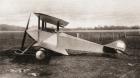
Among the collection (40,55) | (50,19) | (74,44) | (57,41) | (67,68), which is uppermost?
(50,19)

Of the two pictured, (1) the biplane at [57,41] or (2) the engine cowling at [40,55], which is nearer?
(2) the engine cowling at [40,55]

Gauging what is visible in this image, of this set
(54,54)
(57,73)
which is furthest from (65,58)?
(57,73)

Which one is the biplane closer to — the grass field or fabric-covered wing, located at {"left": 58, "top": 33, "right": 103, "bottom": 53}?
fabric-covered wing, located at {"left": 58, "top": 33, "right": 103, "bottom": 53}

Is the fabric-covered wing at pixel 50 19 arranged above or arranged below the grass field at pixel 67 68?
above

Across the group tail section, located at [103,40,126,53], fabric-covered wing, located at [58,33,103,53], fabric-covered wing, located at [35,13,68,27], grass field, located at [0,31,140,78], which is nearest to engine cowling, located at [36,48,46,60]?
grass field, located at [0,31,140,78]

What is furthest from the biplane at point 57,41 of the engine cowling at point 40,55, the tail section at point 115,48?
the engine cowling at point 40,55

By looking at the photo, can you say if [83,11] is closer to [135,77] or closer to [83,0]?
[83,0]


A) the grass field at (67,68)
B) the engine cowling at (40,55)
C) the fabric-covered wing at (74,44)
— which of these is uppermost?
the fabric-covered wing at (74,44)

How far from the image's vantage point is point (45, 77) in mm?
5562

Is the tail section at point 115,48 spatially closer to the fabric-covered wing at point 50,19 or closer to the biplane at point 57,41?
the biplane at point 57,41

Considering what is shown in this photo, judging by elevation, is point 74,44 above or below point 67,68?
above

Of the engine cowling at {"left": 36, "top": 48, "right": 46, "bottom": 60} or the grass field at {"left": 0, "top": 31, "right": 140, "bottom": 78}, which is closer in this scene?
the grass field at {"left": 0, "top": 31, "right": 140, "bottom": 78}

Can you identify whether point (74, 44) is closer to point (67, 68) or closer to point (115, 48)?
point (67, 68)

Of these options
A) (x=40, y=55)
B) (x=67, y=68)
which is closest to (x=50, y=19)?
(x=40, y=55)
